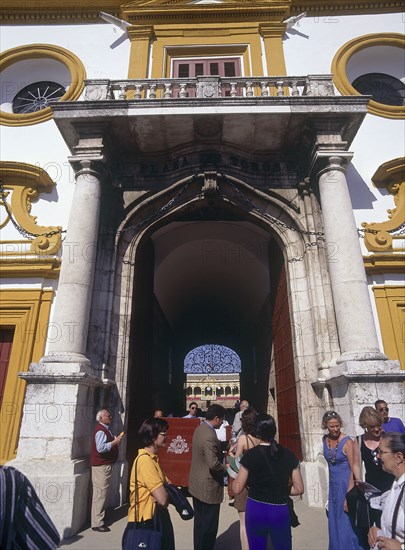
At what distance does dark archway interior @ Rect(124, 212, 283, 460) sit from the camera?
8.28 m

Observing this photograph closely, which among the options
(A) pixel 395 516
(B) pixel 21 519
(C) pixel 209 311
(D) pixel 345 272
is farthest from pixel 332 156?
(C) pixel 209 311

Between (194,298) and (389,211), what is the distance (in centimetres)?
891

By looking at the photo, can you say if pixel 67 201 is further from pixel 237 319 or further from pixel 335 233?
pixel 237 319

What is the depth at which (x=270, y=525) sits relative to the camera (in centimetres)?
299

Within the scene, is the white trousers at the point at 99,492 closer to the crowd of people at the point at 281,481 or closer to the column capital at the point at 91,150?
the crowd of people at the point at 281,481

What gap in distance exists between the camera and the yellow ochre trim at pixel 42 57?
946 centimetres

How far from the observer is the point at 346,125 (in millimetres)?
7289

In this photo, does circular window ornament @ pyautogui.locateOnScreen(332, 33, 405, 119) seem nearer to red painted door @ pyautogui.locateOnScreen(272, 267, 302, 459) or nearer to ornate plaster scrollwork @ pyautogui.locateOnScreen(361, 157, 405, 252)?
ornate plaster scrollwork @ pyautogui.locateOnScreen(361, 157, 405, 252)

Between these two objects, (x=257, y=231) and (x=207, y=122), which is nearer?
(x=207, y=122)

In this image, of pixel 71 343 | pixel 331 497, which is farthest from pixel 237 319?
pixel 331 497

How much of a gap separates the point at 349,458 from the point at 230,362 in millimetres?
17494

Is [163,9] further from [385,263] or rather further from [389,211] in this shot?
[385,263]

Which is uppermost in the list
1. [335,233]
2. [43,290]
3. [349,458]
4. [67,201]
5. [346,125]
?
[346,125]

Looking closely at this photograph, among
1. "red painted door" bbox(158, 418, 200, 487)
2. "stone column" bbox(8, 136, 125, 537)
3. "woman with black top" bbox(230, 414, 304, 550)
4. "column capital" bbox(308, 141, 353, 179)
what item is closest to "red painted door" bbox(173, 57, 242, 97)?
"column capital" bbox(308, 141, 353, 179)
